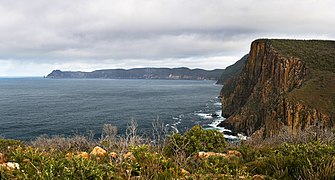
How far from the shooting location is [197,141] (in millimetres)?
12680

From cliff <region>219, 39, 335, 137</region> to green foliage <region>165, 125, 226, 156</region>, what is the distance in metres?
18.5

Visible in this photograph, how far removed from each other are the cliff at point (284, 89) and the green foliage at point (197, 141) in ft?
60.9

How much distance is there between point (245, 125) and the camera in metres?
52.0

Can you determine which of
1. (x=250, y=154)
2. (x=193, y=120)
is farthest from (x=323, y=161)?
(x=193, y=120)

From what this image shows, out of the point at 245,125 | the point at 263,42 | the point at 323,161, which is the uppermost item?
the point at 263,42

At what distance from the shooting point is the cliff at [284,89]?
39.4m

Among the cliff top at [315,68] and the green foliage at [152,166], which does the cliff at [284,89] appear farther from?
the green foliage at [152,166]

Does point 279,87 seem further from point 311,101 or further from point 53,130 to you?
point 53,130

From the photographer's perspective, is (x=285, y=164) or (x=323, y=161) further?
(x=285, y=164)

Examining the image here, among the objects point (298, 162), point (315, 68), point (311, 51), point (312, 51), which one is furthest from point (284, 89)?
point (298, 162)

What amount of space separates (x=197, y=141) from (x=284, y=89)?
45471mm

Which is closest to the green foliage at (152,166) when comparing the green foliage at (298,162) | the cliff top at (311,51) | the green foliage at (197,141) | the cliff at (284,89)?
the green foliage at (298,162)

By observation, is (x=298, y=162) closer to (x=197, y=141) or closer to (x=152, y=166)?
(x=152, y=166)

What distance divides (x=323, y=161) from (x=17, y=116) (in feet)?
200
